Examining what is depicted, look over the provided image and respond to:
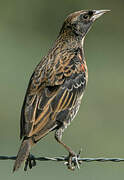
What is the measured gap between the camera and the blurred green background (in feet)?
46.5

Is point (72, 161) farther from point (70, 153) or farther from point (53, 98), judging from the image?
point (53, 98)

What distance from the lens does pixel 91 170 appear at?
1373cm

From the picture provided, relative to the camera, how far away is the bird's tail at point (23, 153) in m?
9.21

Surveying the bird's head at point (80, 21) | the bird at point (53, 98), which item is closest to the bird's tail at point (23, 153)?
the bird at point (53, 98)

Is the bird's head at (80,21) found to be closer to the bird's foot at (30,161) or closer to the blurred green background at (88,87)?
the bird's foot at (30,161)

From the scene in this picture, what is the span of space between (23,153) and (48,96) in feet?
3.61

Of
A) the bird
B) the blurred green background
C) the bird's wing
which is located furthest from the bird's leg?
the blurred green background

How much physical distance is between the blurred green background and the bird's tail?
11.5 feet

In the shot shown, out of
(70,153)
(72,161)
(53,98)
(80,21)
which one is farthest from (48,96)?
(80,21)

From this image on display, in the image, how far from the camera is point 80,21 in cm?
1169

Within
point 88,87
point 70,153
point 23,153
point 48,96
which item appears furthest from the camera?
point 88,87

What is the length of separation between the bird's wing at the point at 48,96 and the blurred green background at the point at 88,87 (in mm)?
2941

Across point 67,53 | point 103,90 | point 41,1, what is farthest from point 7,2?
point 67,53

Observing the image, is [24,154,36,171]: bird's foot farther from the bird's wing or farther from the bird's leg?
the bird's wing
